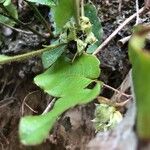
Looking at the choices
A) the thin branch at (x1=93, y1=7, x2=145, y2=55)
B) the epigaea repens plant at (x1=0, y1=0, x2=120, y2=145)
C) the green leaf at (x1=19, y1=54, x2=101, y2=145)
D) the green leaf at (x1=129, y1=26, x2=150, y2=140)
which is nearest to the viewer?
the green leaf at (x1=129, y1=26, x2=150, y2=140)

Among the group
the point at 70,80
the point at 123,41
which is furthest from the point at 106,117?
the point at 123,41

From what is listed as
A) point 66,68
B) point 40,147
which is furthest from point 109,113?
point 40,147

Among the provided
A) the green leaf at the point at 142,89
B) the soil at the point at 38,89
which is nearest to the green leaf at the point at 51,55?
the soil at the point at 38,89

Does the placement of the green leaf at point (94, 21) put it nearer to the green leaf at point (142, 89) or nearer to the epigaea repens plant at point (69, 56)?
the epigaea repens plant at point (69, 56)

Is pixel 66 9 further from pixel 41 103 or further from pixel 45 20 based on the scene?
pixel 41 103

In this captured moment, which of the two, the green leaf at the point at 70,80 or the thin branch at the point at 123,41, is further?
the thin branch at the point at 123,41

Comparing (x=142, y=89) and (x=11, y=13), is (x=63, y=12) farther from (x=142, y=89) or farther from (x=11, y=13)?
(x=142, y=89)

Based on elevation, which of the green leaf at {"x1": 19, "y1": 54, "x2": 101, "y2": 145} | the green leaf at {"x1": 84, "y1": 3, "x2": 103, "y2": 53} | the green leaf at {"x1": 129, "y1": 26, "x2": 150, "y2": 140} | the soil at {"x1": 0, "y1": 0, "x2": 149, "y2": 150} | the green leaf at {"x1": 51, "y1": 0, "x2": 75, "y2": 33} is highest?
the green leaf at {"x1": 129, "y1": 26, "x2": 150, "y2": 140}

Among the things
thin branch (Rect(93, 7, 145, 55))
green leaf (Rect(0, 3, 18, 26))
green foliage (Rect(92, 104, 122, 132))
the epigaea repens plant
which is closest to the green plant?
green leaf (Rect(0, 3, 18, 26))

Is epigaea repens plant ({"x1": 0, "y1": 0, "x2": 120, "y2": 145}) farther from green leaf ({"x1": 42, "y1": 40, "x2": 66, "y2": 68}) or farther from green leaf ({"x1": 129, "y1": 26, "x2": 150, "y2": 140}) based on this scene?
green leaf ({"x1": 129, "y1": 26, "x2": 150, "y2": 140})
